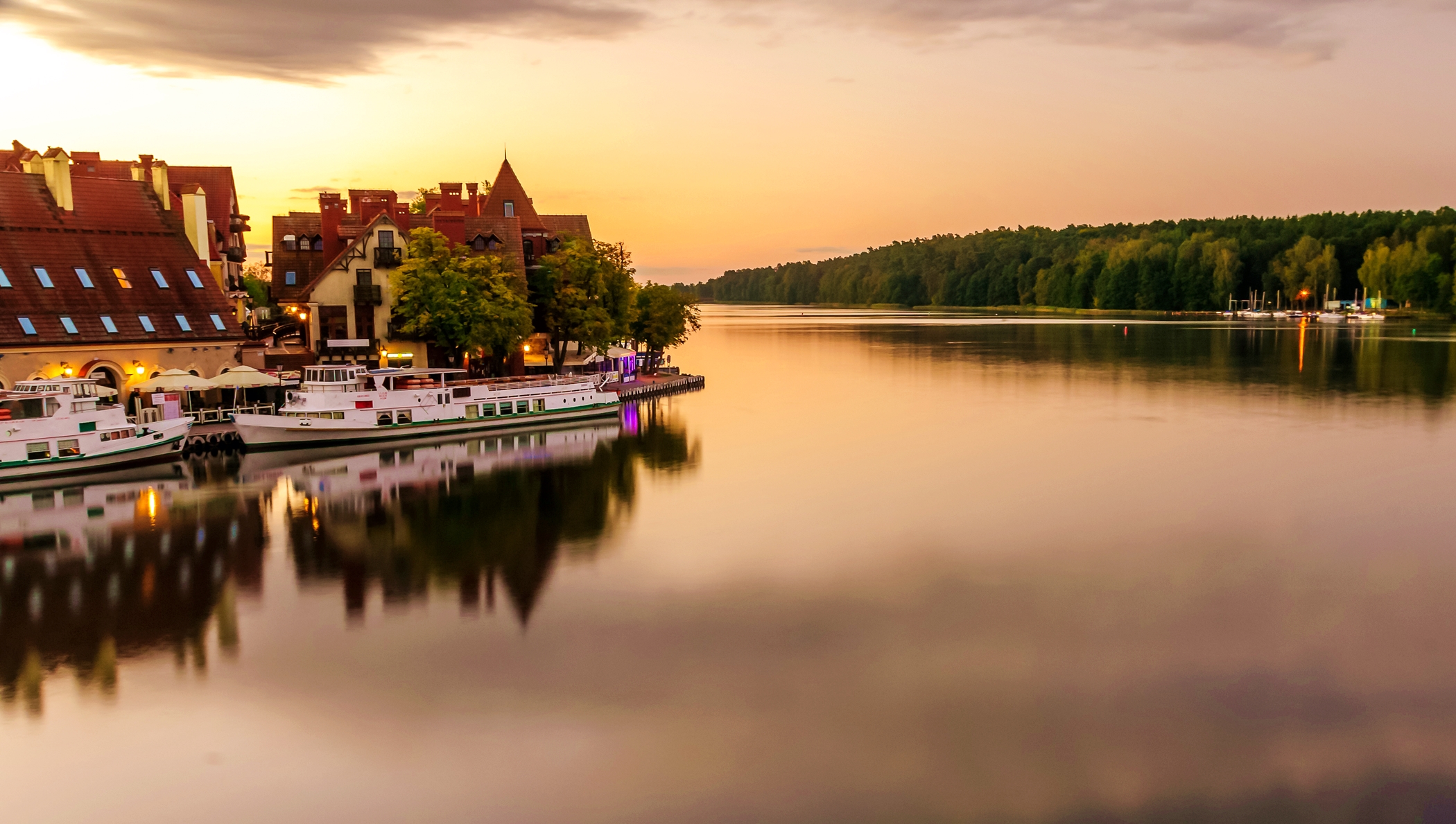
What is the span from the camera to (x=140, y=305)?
5100 cm

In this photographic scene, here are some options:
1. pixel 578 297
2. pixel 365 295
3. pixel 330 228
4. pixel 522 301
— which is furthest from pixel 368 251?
pixel 578 297

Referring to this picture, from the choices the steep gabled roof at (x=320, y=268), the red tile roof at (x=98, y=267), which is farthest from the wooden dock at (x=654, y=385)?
the red tile roof at (x=98, y=267)

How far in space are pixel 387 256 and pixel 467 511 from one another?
106 ft

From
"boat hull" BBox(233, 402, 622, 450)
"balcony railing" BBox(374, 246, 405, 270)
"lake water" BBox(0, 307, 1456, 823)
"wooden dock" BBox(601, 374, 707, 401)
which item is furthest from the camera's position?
"wooden dock" BBox(601, 374, 707, 401)

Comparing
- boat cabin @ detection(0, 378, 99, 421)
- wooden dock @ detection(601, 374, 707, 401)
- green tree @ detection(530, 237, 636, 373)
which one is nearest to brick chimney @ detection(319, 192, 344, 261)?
green tree @ detection(530, 237, 636, 373)

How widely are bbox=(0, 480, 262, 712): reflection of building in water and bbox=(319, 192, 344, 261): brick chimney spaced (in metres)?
31.3

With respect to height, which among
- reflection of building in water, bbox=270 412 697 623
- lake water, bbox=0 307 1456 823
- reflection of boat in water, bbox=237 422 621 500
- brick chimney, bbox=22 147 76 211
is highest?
brick chimney, bbox=22 147 76 211

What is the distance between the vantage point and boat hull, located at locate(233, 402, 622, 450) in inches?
1928

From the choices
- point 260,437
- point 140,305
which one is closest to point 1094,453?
point 260,437

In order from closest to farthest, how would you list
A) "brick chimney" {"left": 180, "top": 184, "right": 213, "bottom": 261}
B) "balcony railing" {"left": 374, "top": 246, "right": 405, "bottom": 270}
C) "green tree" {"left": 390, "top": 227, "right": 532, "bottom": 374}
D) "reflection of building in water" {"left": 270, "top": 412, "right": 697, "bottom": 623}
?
1. "reflection of building in water" {"left": 270, "top": 412, "right": 697, "bottom": 623}
2. "brick chimney" {"left": 180, "top": 184, "right": 213, "bottom": 261}
3. "green tree" {"left": 390, "top": 227, "right": 532, "bottom": 374}
4. "balcony railing" {"left": 374, "top": 246, "right": 405, "bottom": 270}

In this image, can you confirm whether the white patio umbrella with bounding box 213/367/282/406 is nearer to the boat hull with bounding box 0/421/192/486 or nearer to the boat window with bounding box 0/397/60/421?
the boat hull with bounding box 0/421/192/486

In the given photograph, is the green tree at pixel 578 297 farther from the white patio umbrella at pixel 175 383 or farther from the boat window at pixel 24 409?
the boat window at pixel 24 409

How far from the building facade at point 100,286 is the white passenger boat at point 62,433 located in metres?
4.49

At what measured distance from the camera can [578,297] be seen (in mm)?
68875
